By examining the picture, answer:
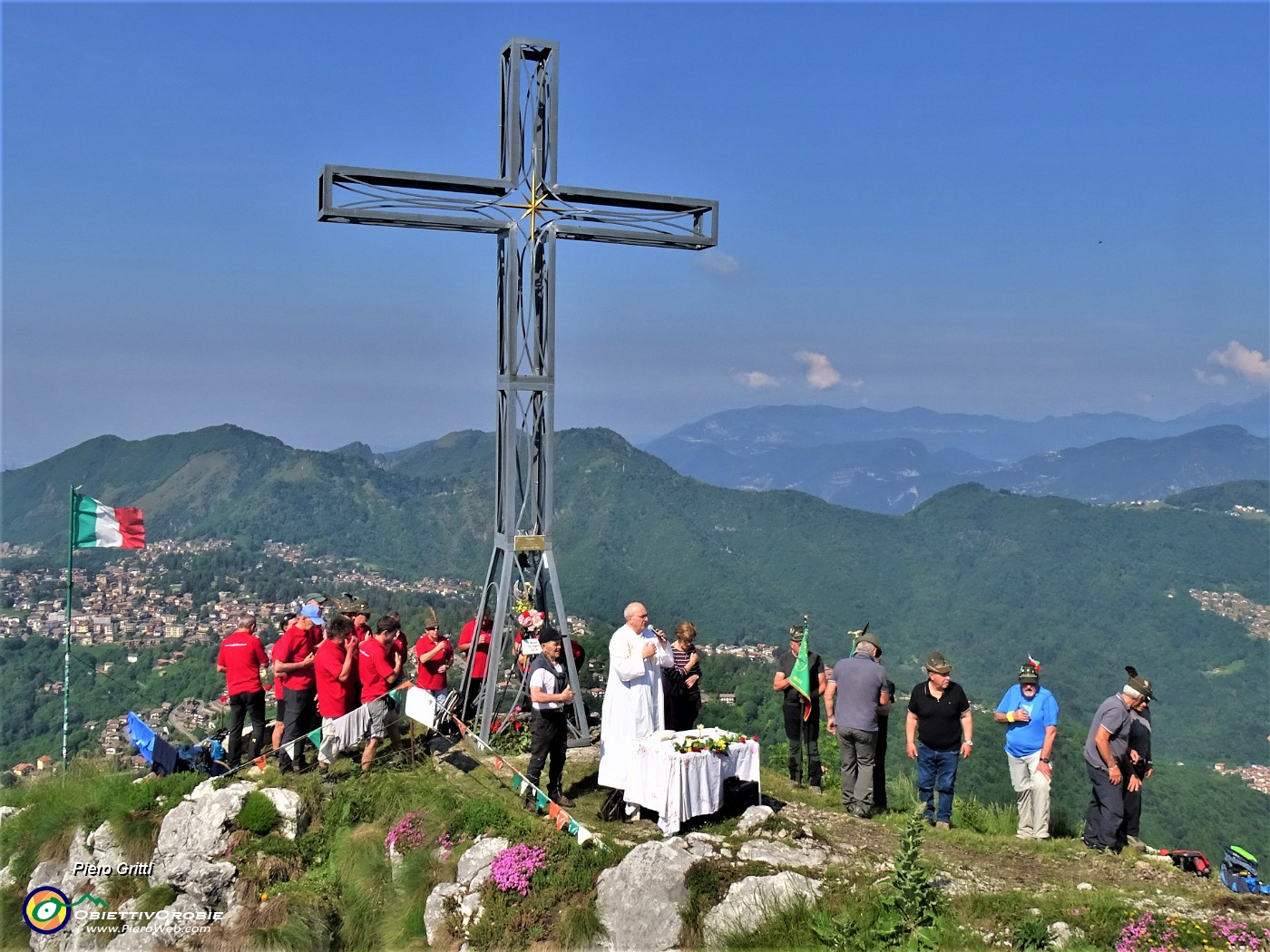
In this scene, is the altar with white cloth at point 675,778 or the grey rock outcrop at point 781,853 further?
the altar with white cloth at point 675,778

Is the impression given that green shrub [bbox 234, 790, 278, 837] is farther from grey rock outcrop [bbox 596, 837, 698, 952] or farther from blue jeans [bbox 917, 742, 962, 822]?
blue jeans [bbox 917, 742, 962, 822]

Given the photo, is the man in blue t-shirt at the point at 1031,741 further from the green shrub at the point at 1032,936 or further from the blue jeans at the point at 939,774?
the green shrub at the point at 1032,936

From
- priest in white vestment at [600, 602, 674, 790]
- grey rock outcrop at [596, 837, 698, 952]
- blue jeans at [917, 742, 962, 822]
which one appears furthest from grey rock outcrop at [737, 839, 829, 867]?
blue jeans at [917, 742, 962, 822]

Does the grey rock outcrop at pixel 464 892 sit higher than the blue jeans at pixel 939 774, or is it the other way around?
the blue jeans at pixel 939 774

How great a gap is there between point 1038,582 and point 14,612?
101 m

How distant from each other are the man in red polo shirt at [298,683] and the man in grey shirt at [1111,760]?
29.0ft

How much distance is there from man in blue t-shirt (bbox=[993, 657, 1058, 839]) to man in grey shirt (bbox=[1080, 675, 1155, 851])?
0.49 metres

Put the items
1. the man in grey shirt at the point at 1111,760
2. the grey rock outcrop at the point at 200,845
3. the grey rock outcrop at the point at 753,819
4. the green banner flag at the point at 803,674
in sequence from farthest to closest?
the green banner flag at the point at 803,674 → the man in grey shirt at the point at 1111,760 → the grey rock outcrop at the point at 200,845 → the grey rock outcrop at the point at 753,819

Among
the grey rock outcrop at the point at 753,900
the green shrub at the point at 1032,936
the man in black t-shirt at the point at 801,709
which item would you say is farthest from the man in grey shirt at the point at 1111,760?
the grey rock outcrop at the point at 753,900

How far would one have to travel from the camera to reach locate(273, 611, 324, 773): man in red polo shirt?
11.8 metres

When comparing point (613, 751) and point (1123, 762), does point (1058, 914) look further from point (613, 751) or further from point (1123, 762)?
point (613, 751)

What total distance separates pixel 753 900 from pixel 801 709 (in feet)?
14.4

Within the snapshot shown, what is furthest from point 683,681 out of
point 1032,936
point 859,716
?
point 1032,936

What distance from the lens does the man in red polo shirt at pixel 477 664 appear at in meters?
13.4
